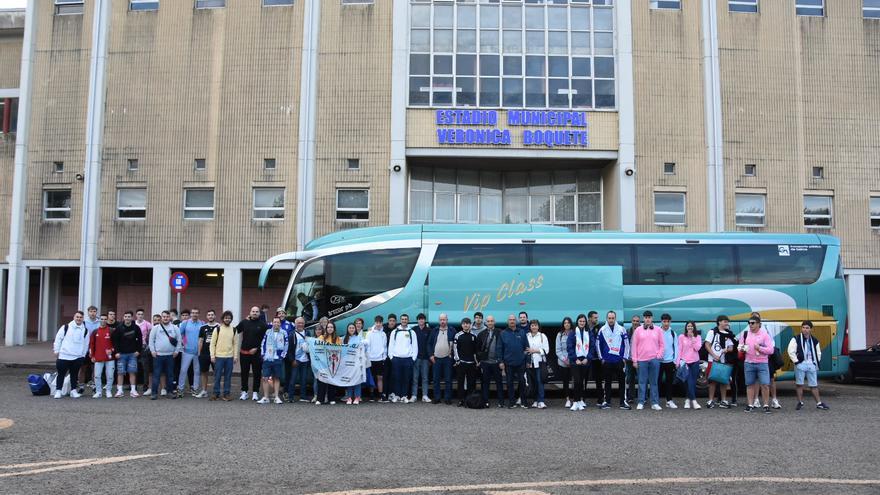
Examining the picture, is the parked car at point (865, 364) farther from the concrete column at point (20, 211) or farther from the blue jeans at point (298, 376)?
the concrete column at point (20, 211)

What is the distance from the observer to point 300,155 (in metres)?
25.0

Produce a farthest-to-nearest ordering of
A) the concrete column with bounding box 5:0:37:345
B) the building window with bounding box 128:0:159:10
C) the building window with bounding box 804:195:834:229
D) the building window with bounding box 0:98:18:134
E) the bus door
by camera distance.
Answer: the building window with bounding box 0:98:18:134 → the building window with bounding box 128:0:159:10 → the concrete column with bounding box 5:0:37:345 → the building window with bounding box 804:195:834:229 → the bus door

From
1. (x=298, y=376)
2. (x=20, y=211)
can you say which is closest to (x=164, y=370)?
(x=298, y=376)

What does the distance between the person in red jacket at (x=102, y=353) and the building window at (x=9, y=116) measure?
18054 millimetres

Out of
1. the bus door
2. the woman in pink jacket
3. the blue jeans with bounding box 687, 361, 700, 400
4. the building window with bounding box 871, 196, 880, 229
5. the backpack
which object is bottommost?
the backpack

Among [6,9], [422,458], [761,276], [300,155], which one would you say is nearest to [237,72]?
[300,155]

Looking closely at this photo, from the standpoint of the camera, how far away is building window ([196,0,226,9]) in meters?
26.1

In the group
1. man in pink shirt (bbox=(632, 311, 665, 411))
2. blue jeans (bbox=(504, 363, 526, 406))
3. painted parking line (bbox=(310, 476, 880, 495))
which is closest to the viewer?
painted parking line (bbox=(310, 476, 880, 495))

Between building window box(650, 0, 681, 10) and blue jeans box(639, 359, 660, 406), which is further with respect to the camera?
building window box(650, 0, 681, 10)

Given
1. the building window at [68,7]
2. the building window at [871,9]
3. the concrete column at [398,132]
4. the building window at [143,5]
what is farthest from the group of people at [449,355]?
the building window at [871,9]

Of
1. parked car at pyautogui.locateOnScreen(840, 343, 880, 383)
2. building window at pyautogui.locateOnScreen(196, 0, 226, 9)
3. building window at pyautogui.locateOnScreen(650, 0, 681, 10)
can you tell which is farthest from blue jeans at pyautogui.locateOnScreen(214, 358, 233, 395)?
building window at pyautogui.locateOnScreen(650, 0, 681, 10)

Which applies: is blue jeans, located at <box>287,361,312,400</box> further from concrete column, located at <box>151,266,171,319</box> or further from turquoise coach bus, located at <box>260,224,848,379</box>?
concrete column, located at <box>151,266,171,319</box>

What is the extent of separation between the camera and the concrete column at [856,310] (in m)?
24.7

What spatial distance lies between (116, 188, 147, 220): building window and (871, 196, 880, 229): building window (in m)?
25.2
